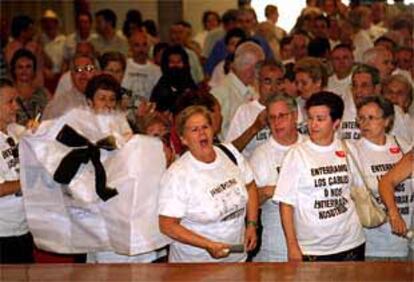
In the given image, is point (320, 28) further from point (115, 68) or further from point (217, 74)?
point (115, 68)

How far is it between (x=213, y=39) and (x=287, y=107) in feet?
16.7

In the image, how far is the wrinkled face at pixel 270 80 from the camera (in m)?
5.32

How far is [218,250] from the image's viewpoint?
3959 mm

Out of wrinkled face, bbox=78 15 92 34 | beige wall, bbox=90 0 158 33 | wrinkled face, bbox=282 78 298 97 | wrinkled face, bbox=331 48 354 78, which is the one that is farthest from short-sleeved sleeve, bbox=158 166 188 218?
beige wall, bbox=90 0 158 33

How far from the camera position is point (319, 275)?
11.6 ft

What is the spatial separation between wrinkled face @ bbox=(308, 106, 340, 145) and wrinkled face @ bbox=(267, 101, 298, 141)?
0.21m

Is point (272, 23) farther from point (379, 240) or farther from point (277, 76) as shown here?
point (379, 240)

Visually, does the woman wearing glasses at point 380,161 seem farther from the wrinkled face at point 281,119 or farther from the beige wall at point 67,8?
the beige wall at point 67,8

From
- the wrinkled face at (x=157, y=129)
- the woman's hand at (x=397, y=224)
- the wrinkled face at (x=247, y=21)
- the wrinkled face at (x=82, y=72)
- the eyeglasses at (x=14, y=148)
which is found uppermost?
the wrinkled face at (x=247, y=21)

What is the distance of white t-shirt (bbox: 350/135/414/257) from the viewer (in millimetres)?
4465

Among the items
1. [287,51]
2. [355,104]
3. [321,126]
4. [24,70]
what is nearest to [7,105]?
[321,126]

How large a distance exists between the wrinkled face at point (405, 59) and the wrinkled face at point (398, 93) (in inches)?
47.6

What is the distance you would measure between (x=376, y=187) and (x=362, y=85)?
997 millimetres

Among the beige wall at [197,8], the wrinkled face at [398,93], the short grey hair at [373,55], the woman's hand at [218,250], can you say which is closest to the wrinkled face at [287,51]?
the short grey hair at [373,55]
